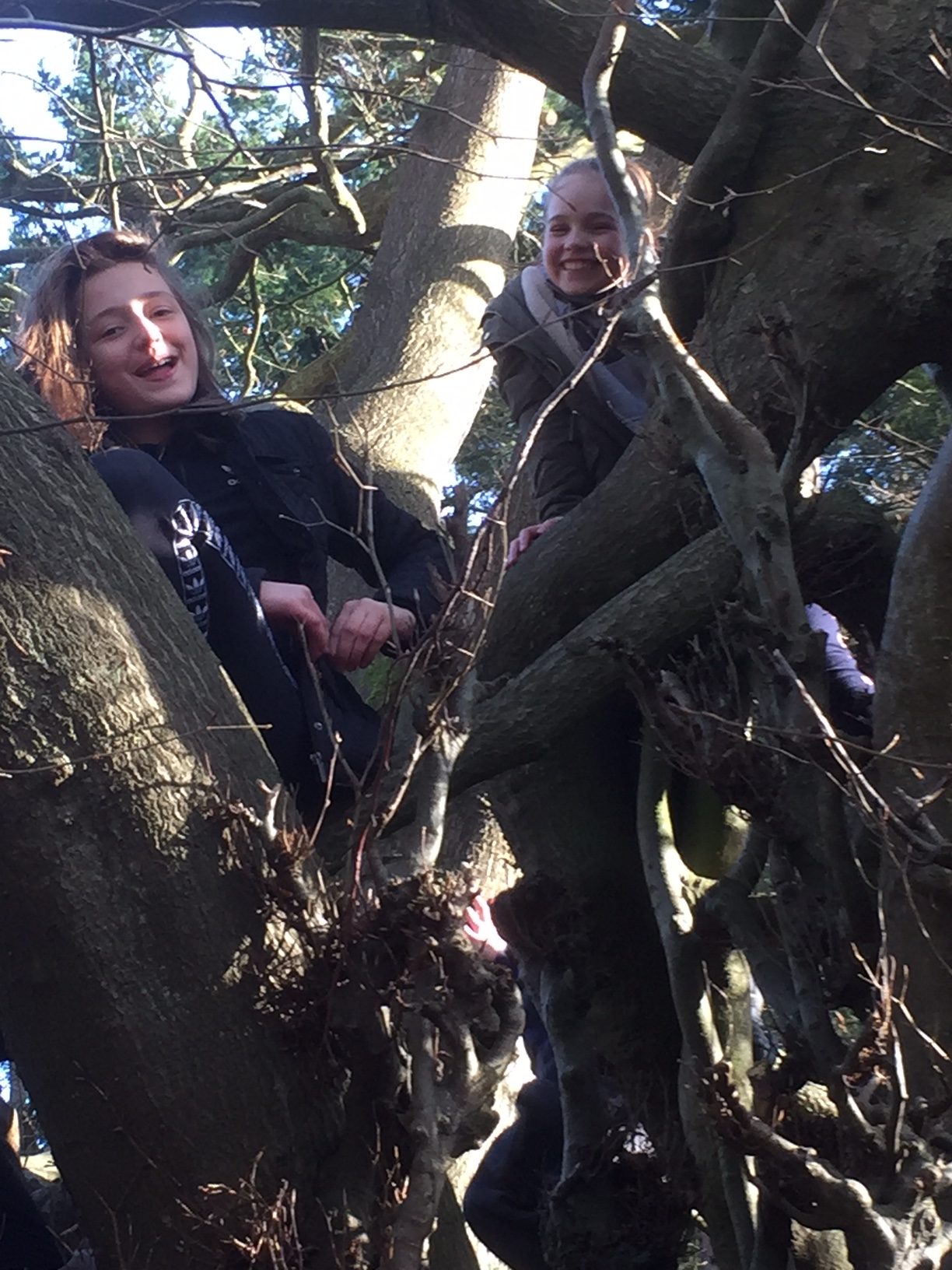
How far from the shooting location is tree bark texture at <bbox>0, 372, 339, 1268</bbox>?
1.47 metres

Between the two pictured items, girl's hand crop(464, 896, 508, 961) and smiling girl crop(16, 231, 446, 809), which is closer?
girl's hand crop(464, 896, 508, 961)

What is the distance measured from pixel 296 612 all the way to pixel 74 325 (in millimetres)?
743

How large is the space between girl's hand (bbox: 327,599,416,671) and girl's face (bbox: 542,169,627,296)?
0.94 metres

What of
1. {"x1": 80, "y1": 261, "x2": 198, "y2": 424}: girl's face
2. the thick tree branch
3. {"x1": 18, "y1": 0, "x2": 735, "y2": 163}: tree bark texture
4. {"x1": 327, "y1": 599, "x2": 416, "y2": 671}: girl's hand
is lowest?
{"x1": 327, "y1": 599, "x2": 416, "y2": 671}: girl's hand

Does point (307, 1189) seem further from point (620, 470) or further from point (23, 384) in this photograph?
point (620, 470)

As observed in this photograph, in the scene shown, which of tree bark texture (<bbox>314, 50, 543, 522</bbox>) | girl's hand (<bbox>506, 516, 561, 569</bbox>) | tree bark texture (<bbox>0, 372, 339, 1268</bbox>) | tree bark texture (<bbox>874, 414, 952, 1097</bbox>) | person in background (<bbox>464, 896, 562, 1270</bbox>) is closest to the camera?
tree bark texture (<bbox>0, 372, 339, 1268</bbox>)

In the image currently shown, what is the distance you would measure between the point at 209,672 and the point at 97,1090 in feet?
1.71

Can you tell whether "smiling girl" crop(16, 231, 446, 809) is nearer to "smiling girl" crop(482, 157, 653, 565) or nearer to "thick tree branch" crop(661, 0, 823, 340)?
"smiling girl" crop(482, 157, 653, 565)

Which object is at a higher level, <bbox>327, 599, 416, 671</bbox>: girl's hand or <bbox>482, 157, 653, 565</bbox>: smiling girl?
<bbox>482, 157, 653, 565</bbox>: smiling girl

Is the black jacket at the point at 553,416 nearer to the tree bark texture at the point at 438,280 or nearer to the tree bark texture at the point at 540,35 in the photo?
the tree bark texture at the point at 540,35

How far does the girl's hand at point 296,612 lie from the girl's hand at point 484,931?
Answer: 1.52ft

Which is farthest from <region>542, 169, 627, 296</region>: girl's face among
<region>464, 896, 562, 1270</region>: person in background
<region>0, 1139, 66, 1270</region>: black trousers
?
<region>0, 1139, 66, 1270</region>: black trousers

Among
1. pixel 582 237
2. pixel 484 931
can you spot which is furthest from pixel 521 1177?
pixel 582 237

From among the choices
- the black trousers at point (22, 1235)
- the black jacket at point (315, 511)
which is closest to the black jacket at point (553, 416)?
the black jacket at point (315, 511)
